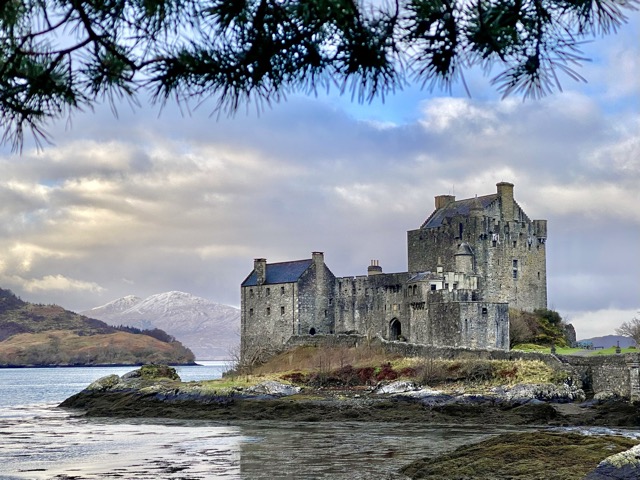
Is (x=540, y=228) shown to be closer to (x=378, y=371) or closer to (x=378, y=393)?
(x=378, y=371)

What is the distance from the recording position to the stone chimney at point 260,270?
64688mm

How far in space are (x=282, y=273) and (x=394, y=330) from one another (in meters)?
8.32

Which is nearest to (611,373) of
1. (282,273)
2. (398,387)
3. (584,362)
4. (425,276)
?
(584,362)

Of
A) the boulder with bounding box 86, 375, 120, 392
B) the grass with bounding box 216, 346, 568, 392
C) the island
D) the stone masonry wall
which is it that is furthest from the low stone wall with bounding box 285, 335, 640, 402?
the boulder with bounding box 86, 375, 120, 392

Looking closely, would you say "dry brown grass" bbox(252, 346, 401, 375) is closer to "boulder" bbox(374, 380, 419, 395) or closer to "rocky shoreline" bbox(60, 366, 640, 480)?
"rocky shoreline" bbox(60, 366, 640, 480)

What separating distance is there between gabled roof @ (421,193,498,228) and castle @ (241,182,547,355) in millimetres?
84

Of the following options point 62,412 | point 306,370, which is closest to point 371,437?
point 306,370

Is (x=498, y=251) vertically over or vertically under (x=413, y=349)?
over

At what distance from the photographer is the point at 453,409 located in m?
42.3

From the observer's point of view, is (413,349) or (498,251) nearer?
(413,349)

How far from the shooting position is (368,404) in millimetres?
44344

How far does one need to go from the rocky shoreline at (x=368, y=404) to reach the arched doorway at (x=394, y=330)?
1089 cm

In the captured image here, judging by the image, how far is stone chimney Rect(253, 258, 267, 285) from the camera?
2547 inches

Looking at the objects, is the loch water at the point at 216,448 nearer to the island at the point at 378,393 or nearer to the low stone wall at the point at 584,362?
the island at the point at 378,393
